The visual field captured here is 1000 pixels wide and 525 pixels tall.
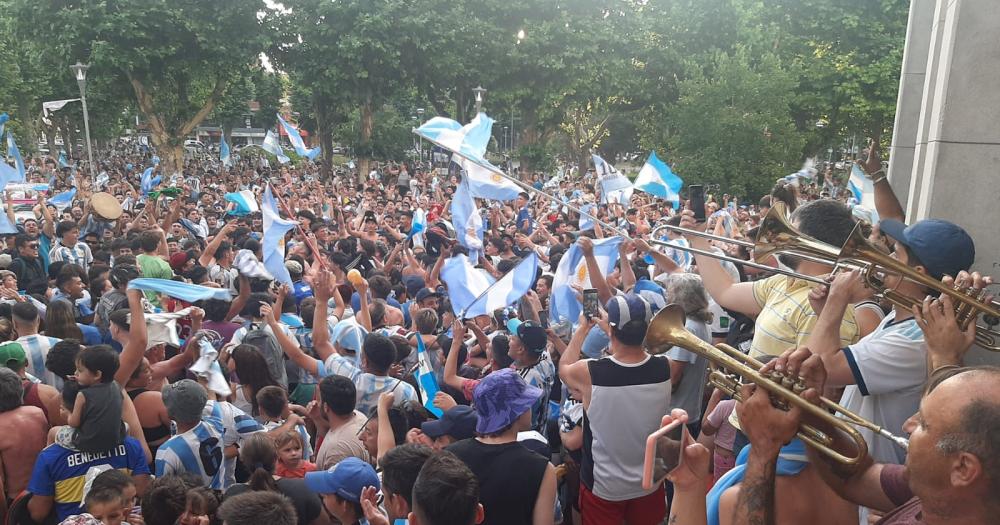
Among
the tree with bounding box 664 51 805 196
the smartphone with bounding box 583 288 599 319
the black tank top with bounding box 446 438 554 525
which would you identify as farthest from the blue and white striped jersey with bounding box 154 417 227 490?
the tree with bounding box 664 51 805 196

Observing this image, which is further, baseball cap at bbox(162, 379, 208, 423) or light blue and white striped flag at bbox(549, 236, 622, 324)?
light blue and white striped flag at bbox(549, 236, 622, 324)

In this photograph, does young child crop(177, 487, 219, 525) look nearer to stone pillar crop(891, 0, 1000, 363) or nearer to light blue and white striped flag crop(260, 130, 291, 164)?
stone pillar crop(891, 0, 1000, 363)

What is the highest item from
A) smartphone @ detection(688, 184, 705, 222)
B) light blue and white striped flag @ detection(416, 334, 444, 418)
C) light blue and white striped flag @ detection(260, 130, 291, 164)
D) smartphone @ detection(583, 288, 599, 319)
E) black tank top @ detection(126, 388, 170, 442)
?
smartphone @ detection(688, 184, 705, 222)

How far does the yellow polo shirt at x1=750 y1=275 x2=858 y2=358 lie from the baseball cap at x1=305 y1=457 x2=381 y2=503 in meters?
2.23

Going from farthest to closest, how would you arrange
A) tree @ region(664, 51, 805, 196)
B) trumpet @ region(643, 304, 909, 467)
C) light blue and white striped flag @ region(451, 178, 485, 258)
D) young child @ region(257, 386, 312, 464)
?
tree @ region(664, 51, 805, 196) < light blue and white striped flag @ region(451, 178, 485, 258) < young child @ region(257, 386, 312, 464) < trumpet @ region(643, 304, 909, 467)

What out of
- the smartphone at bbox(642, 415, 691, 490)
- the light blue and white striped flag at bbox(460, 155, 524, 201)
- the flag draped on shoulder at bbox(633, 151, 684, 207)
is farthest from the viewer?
the flag draped on shoulder at bbox(633, 151, 684, 207)

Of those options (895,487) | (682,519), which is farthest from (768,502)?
(895,487)

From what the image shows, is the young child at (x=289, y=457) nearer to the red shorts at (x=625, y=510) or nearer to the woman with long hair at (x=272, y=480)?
the woman with long hair at (x=272, y=480)

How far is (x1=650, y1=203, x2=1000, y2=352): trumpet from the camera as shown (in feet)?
9.78

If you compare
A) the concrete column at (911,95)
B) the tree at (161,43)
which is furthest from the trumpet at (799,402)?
the tree at (161,43)

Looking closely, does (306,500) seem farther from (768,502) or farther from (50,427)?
(768,502)

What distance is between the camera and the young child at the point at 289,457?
4.29 meters

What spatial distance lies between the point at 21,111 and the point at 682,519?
49.5 m

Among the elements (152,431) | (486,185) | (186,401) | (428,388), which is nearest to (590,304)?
(428,388)
